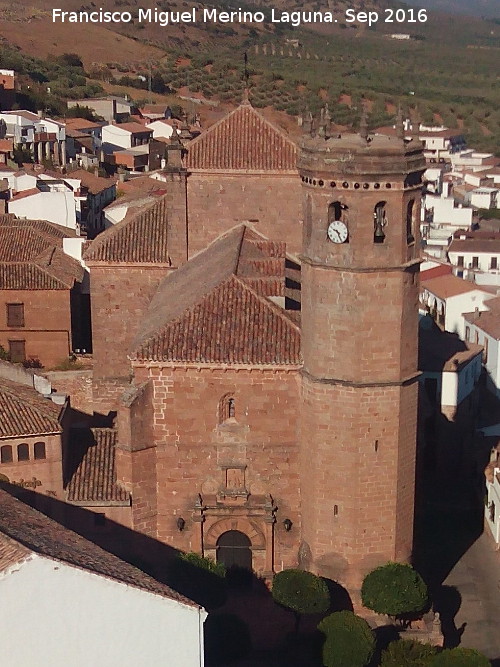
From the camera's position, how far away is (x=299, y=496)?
80.3 ft

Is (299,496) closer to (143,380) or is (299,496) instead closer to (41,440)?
(143,380)

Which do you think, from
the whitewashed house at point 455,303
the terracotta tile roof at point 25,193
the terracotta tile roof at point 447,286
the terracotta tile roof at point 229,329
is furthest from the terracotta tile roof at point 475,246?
the terracotta tile roof at point 229,329

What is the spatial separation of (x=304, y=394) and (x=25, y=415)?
6129mm

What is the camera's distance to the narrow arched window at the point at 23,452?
2475 cm

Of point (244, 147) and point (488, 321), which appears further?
point (488, 321)

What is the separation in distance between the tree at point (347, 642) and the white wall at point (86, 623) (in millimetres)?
4449

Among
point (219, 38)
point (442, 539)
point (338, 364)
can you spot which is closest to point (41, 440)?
point (338, 364)

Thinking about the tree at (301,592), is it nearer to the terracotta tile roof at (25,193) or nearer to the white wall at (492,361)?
the white wall at (492,361)

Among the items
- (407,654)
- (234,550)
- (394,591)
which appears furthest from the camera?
(234,550)

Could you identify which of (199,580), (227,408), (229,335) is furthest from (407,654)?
(229,335)

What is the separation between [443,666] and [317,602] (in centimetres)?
299

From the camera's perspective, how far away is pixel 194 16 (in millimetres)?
144125

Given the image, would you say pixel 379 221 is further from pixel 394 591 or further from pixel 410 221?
pixel 394 591

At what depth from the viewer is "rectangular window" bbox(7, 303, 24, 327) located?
39156 mm
